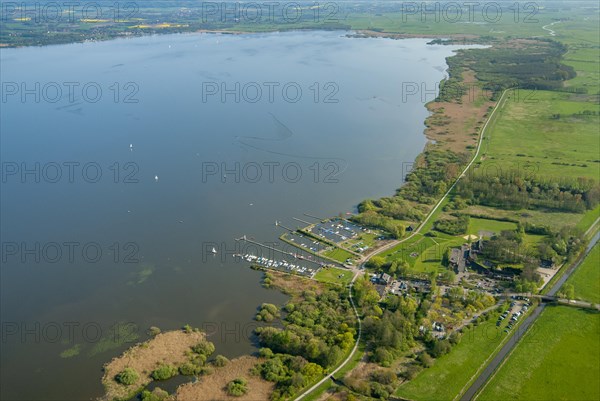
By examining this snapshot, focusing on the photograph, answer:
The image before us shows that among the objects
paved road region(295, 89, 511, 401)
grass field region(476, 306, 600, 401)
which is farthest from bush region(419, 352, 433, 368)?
paved road region(295, 89, 511, 401)

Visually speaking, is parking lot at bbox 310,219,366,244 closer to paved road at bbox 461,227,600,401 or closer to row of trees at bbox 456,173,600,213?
row of trees at bbox 456,173,600,213

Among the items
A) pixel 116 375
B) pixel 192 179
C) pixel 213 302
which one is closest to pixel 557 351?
pixel 213 302

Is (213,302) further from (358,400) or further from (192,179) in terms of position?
(192,179)

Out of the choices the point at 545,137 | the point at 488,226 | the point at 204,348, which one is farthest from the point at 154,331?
the point at 545,137

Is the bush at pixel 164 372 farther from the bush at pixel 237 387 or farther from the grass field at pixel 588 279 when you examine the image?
the grass field at pixel 588 279

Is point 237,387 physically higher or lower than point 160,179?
lower

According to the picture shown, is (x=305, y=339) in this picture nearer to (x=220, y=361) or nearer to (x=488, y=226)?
(x=220, y=361)
